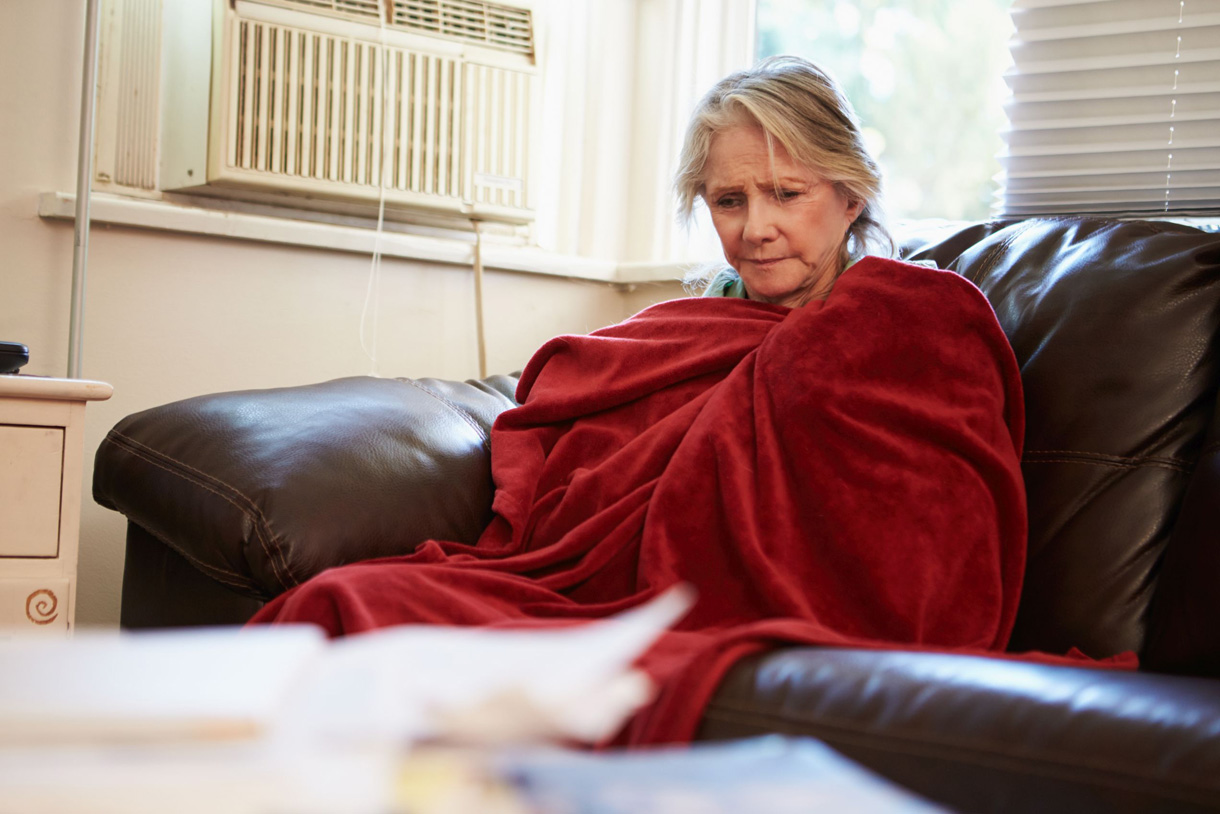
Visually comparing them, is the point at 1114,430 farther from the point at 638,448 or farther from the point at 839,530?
the point at 638,448

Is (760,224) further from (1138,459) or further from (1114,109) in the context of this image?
(1114,109)

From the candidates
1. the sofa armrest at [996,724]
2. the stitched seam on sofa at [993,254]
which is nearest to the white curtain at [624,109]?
the stitched seam on sofa at [993,254]

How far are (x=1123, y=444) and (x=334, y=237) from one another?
1.44 m

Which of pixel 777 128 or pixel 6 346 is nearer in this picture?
pixel 6 346

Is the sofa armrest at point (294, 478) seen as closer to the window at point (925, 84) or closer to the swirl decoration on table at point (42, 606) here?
the swirl decoration on table at point (42, 606)

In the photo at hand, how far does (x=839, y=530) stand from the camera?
1211 millimetres

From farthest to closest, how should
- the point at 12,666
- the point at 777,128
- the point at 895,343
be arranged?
the point at 777,128, the point at 895,343, the point at 12,666

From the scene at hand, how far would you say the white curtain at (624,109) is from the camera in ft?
8.36

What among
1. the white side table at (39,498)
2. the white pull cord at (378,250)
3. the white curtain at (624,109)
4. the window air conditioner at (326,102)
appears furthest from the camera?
the white curtain at (624,109)

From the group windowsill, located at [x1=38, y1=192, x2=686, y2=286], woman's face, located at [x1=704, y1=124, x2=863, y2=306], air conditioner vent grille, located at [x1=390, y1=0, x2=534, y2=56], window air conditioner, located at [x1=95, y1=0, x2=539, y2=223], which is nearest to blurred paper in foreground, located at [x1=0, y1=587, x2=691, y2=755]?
woman's face, located at [x1=704, y1=124, x2=863, y2=306]

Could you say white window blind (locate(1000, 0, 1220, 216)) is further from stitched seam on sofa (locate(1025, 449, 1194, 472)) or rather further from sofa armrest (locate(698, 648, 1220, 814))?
sofa armrest (locate(698, 648, 1220, 814))

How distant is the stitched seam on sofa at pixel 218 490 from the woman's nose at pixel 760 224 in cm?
76

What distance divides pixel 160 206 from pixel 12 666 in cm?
167

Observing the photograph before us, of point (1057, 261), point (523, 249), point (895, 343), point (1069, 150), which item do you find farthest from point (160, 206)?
point (1069, 150)
